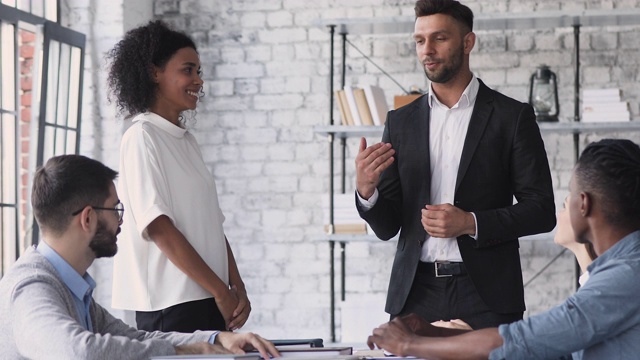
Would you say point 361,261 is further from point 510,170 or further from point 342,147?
point 510,170

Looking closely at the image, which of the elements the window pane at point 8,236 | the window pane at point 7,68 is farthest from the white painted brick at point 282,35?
the window pane at point 8,236

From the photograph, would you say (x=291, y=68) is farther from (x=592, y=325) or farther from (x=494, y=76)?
(x=592, y=325)

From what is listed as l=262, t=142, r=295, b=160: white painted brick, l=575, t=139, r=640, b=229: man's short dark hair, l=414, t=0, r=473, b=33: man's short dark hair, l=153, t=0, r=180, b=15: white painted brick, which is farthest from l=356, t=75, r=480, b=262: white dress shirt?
l=153, t=0, r=180, b=15: white painted brick

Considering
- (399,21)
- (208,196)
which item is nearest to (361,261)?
(399,21)

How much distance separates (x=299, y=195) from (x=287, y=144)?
0.30m

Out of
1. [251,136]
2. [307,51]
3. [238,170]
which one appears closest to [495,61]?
[307,51]

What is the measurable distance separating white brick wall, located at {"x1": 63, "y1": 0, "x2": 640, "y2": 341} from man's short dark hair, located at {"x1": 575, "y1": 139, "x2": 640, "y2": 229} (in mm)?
3409

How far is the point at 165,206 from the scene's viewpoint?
287cm

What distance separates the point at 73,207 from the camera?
2.24 m

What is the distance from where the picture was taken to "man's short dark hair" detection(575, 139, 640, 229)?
5.98 feet

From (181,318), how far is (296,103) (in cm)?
281

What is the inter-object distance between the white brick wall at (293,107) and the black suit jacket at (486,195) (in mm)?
2454

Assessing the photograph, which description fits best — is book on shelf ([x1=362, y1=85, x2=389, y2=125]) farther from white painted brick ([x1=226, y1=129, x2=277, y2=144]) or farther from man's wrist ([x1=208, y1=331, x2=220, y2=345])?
man's wrist ([x1=208, y1=331, x2=220, y2=345])

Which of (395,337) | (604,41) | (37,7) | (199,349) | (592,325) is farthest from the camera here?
(604,41)
